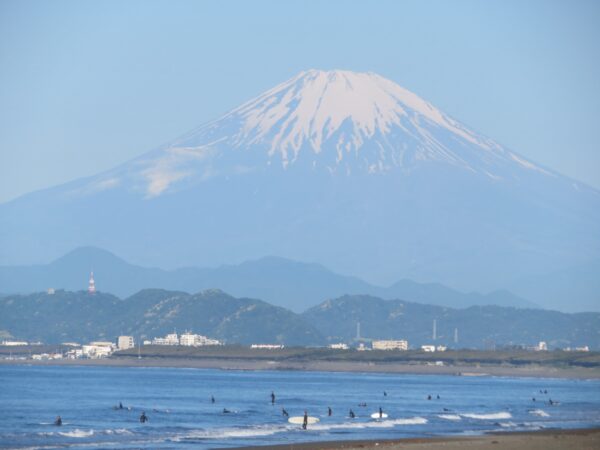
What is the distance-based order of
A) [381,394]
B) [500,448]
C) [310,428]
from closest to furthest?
[500,448], [310,428], [381,394]

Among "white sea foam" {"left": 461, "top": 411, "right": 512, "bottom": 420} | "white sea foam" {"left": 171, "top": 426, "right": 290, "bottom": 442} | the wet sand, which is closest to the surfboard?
"white sea foam" {"left": 171, "top": 426, "right": 290, "bottom": 442}

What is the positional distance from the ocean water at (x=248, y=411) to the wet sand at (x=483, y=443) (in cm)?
404

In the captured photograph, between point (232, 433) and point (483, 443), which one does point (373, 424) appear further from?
point (483, 443)

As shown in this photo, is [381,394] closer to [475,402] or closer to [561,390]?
[475,402]

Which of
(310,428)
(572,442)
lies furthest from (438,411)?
(572,442)

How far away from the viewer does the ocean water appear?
7994 centimetres

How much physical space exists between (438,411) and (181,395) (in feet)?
94.6

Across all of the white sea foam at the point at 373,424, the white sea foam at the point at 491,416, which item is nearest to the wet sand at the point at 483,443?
the white sea foam at the point at 373,424

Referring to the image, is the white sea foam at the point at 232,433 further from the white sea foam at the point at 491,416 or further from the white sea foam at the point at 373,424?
the white sea foam at the point at 491,416

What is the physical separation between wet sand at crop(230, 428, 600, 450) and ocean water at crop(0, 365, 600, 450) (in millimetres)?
4035

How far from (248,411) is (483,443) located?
3360cm

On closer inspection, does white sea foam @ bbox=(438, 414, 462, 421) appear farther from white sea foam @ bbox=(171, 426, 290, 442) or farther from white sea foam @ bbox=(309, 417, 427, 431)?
white sea foam @ bbox=(171, 426, 290, 442)

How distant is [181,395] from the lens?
127562 millimetres

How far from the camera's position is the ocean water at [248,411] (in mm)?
79938
